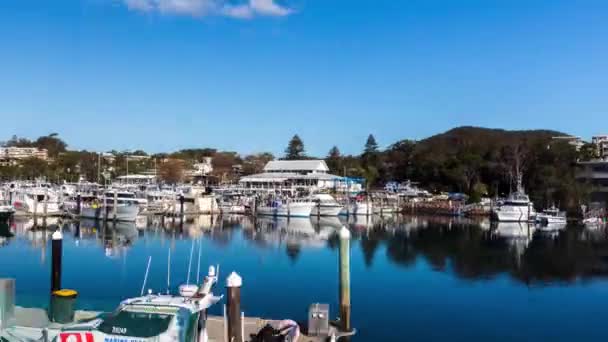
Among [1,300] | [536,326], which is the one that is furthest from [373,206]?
[1,300]

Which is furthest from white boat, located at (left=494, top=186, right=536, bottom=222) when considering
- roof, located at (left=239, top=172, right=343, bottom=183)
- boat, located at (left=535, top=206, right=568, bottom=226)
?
roof, located at (left=239, top=172, right=343, bottom=183)

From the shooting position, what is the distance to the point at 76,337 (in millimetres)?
12000

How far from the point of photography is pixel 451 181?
109m

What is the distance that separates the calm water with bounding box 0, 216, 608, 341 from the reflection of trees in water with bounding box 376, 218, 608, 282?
0.28 ft

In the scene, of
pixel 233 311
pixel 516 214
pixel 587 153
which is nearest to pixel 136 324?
pixel 233 311

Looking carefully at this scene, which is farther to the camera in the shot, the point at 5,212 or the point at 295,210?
the point at 295,210

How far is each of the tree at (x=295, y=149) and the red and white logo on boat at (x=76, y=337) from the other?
139518 mm

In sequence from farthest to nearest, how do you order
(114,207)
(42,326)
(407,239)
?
(114,207), (407,239), (42,326)

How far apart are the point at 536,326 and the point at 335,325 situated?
32.8ft

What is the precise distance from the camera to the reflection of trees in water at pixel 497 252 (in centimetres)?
3831

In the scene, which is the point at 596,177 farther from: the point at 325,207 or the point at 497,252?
the point at 497,252

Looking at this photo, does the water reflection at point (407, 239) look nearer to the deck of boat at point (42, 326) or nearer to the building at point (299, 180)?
the deck of boat at point (42, 326)

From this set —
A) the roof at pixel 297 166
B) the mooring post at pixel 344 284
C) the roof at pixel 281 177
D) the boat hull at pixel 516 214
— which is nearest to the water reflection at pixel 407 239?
the boat hull at pixel 516 214

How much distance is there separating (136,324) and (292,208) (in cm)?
7155
